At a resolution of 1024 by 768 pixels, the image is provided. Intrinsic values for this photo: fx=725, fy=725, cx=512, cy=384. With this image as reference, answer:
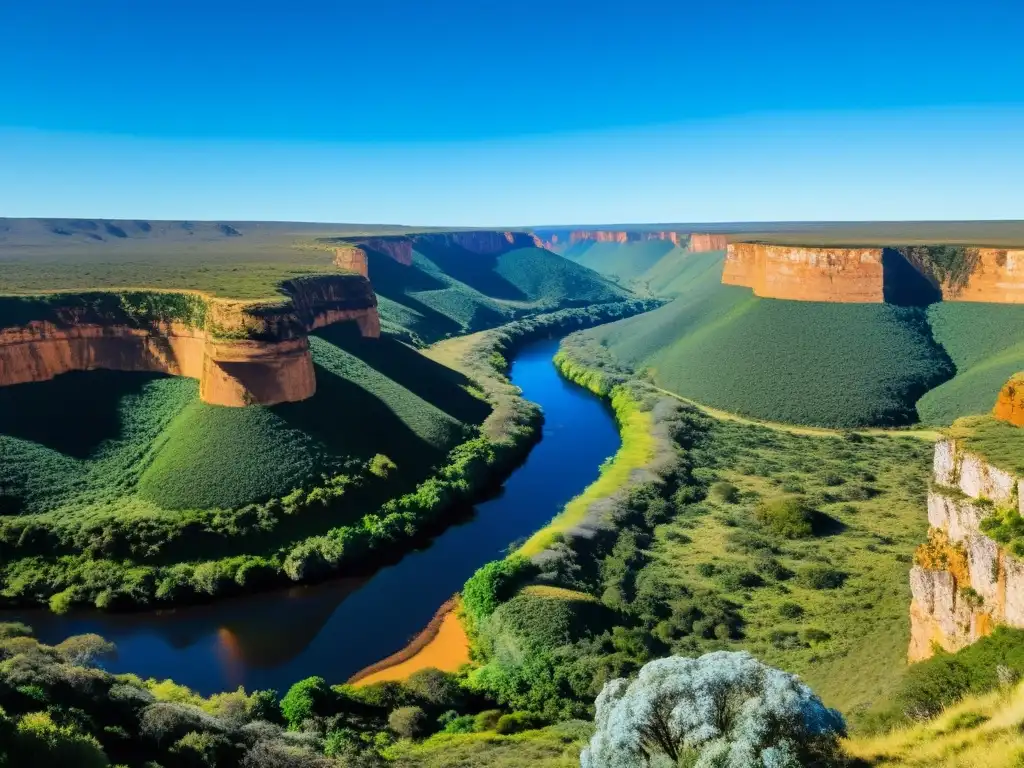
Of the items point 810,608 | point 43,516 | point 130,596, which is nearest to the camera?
point 810,608

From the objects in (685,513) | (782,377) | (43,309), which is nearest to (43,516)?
(43,309)

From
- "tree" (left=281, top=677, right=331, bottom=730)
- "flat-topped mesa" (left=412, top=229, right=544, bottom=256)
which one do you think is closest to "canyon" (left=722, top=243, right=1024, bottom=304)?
"tree" (left=281, top=677, right=331, bottom=730)

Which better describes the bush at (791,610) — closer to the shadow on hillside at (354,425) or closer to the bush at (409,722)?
the bush at (409,722)

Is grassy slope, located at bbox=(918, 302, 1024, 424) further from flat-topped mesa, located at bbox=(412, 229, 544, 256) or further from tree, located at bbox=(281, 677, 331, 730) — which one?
flat-topped mesa, located at bbox=(412, 229, 544, 256)

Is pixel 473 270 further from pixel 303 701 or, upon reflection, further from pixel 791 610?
pixel 303 701

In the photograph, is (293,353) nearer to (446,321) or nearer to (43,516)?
(43,516)

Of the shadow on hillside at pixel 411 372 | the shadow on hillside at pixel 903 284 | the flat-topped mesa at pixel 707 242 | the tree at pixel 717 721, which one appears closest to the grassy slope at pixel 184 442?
the shadow on hillside at pixel 411 372

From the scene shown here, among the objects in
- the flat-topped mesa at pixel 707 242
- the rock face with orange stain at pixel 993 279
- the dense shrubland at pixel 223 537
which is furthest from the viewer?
the flat-topped mesa at pixel 707 242
